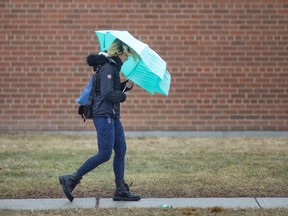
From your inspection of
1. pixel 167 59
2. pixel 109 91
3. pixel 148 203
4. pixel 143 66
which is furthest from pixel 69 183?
pixel 167 59

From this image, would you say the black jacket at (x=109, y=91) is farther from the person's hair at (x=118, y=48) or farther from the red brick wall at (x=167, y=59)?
the red brick wall at (x=167, y=59)

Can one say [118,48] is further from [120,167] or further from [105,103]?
[120,167]

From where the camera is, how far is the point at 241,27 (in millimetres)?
14047

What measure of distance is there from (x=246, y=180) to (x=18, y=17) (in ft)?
19.4

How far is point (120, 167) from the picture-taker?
8852 mm

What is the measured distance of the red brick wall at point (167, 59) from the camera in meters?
Answer: 14.0

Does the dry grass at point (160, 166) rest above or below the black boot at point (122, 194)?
below

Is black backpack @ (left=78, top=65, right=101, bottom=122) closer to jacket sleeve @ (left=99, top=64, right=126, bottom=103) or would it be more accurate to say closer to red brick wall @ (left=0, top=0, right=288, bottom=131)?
jacket sleeve @ (left=99, top=64, right=126, bottom=103)

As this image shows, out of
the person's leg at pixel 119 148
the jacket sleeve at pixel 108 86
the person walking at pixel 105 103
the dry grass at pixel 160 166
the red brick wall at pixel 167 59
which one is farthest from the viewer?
the red brick wall at pixel 167 59

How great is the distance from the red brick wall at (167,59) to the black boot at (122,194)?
528 cm

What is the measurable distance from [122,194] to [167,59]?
556cm

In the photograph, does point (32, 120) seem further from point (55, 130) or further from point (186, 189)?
point (186, 189)

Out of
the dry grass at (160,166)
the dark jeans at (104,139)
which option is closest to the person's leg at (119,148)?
the dark jeans at (104,139)

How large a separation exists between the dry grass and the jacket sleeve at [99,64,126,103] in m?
1.28
